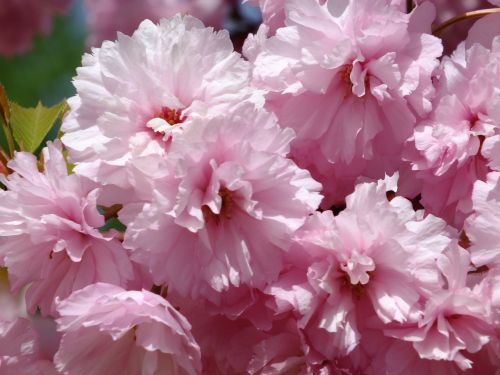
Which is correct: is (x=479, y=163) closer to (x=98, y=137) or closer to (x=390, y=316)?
(x=390, y=316)

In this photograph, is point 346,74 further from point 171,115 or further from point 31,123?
point 31,123

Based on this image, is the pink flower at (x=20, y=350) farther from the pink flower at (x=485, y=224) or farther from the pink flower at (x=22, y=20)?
the pink flower at (x=22, y=20)

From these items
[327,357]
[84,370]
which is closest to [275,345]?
[327,357]

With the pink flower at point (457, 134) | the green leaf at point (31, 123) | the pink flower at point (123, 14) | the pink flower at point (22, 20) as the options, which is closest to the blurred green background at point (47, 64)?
the pink flower at point (22, 20)

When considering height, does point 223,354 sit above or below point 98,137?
below

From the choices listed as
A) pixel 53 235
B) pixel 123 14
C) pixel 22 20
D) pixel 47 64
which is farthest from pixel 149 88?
pixel 47 64
